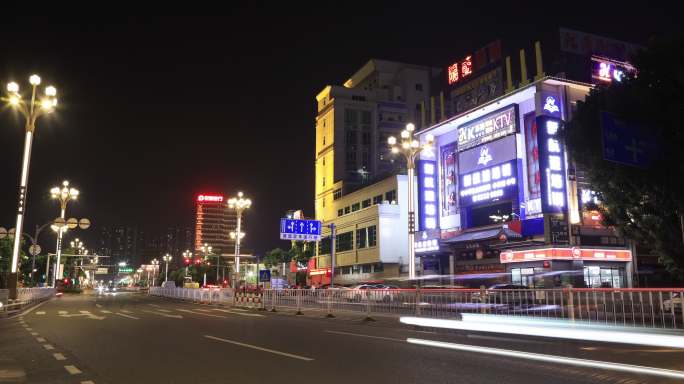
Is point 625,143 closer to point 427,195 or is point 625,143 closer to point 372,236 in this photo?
point 427,195

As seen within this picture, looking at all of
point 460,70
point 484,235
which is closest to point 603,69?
point 460,70

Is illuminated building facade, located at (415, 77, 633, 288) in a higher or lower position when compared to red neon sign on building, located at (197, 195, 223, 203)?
lower

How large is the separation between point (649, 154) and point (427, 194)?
113 feet

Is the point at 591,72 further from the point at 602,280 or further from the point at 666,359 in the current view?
the point at 666,359

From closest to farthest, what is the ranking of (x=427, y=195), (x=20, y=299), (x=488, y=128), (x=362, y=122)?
(x=20, y=299), (x=488, y=128), (x=427, y=195), (x=362, y=122)

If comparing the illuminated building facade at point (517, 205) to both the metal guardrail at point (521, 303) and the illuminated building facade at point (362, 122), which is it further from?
the illuminated building facade at point (362, 122)

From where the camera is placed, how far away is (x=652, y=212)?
16.2 meters

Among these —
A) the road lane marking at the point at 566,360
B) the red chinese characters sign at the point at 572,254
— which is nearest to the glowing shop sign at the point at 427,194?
the red chinese characters sign at the point at 572,254

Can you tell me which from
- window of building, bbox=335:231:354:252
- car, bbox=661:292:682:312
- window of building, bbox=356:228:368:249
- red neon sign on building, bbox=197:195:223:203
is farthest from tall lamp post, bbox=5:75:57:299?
red neon sign on building, bbox=197:195:223:203

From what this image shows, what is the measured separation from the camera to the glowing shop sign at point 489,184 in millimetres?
39906

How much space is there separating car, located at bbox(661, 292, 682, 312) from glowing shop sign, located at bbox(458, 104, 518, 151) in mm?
30232

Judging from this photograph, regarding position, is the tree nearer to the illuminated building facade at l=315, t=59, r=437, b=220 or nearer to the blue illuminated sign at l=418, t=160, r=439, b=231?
the blue illuminated sign at l=418, t=160, r=439, b=231

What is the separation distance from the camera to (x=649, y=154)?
528 inches

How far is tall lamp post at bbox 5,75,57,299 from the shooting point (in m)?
23.5
